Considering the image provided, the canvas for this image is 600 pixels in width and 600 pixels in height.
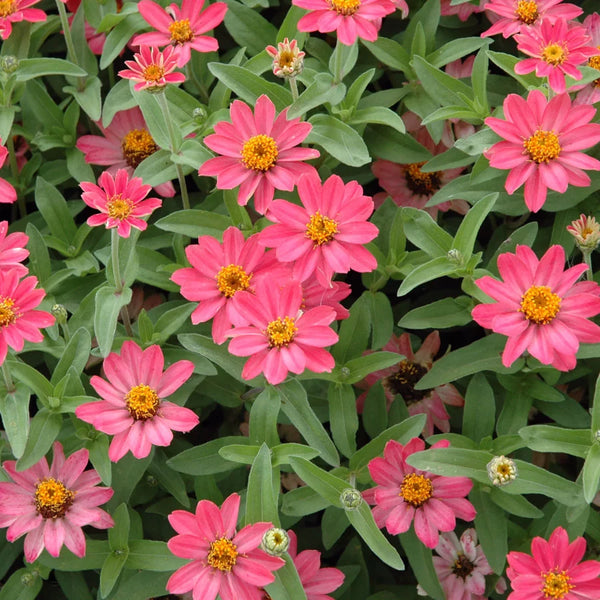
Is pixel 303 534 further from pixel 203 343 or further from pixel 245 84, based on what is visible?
pixel 245 84

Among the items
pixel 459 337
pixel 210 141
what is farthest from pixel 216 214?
pixel 459 337

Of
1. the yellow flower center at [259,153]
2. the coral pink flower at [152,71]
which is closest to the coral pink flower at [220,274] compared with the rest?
the yellow flower center at [259,153]

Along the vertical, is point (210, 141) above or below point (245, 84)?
below

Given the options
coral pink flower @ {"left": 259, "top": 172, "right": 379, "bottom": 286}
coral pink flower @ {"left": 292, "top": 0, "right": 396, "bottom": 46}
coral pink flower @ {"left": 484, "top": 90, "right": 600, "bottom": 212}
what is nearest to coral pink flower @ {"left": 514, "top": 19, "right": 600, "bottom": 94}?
coral pink flower @ {"left": 484, "top": 90, "right": 600, "bottom": 212}

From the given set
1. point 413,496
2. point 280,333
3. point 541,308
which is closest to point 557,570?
point 413,496

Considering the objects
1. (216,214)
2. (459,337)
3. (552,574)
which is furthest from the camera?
(459,337)

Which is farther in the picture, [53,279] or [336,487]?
[53,279]

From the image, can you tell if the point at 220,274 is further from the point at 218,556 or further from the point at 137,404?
the point at 218,556
